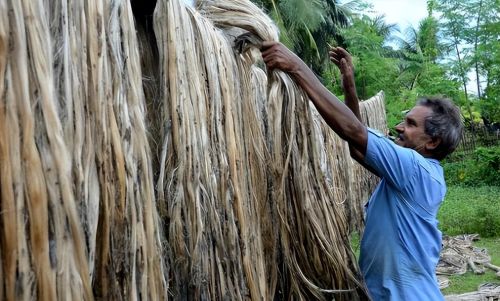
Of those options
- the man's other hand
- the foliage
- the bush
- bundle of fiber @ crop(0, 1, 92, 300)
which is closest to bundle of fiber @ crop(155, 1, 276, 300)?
bundle of fiber @ crop(0, 1, 92, 300)

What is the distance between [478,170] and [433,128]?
11731 millimetres

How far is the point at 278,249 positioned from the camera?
2086mm

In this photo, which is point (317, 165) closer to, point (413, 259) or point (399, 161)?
point (399, 161)

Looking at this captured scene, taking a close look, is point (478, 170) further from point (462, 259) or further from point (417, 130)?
point (417, 130)

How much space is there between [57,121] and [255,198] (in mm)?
994

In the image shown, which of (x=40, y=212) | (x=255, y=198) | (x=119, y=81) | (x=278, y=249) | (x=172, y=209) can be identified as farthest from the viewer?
(x=278, y=249)

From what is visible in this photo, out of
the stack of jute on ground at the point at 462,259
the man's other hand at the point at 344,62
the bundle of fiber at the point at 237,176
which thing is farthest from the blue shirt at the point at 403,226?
the stack of jute on ground at the point at 462,259

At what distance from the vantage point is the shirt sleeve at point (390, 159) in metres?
2.00

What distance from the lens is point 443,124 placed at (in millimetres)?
2203

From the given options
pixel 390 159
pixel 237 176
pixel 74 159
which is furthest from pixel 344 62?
pixel 74 159

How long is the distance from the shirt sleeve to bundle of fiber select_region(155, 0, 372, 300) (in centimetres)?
24

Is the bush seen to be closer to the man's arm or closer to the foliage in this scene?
the foliage

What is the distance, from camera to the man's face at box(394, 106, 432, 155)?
2.24 m

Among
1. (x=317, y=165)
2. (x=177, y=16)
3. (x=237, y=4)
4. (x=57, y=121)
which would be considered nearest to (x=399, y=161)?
(x=317, y=165)
